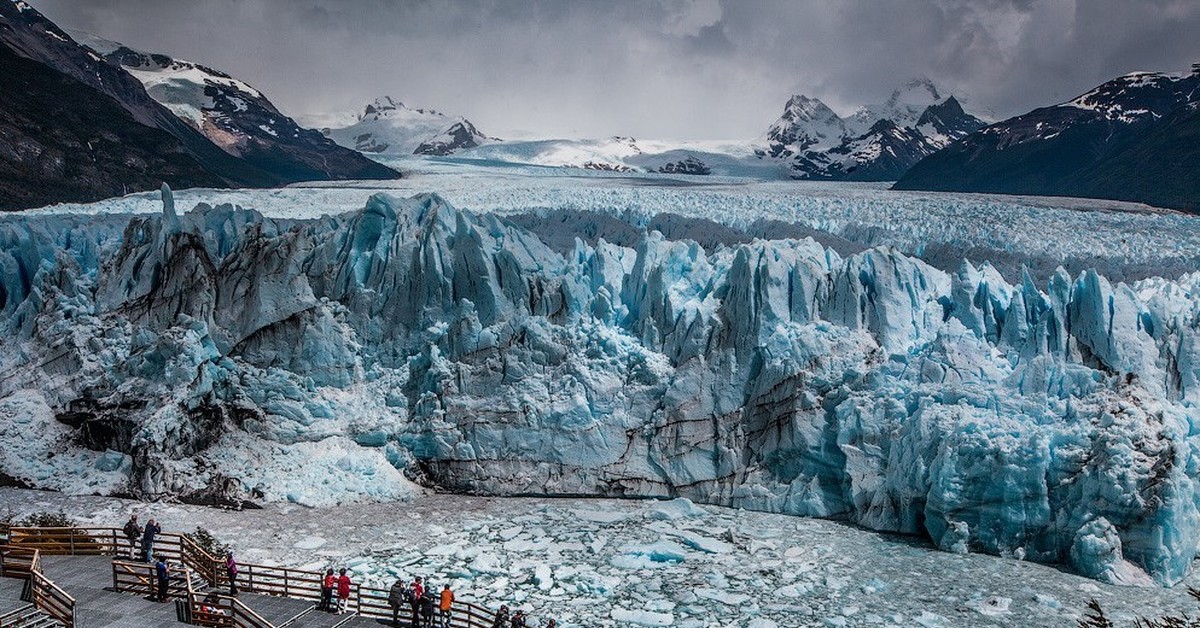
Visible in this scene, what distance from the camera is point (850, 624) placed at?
14727 mm

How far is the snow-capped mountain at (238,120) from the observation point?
65875 mm

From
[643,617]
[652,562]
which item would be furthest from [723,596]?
[652,562]

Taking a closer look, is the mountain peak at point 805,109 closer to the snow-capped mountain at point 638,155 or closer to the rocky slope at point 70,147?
the snow-capped mountain at point 638,155

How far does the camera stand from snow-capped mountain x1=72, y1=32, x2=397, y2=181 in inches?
2594

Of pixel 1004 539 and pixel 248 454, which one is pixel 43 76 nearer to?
pixel 248 454

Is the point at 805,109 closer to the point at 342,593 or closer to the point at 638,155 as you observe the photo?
the point at 638,155

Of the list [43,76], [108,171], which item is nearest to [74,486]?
[108,171]

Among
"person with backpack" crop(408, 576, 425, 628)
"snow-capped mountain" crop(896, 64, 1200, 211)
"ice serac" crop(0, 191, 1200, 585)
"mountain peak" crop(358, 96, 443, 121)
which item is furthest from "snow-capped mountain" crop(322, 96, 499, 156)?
"person with backpack" crop(408, 576, 425, 628)

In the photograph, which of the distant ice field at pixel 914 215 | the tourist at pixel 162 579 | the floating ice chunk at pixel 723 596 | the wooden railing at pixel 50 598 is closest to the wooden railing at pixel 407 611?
the tourist at pixel 162 579

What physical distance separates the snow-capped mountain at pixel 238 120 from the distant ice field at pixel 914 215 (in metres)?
24.5

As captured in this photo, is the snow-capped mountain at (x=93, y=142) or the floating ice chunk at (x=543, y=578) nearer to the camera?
the floating ice chunk at (x=543, y=578)

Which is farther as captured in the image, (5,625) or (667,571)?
(667,571)

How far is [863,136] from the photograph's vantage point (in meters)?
95.8

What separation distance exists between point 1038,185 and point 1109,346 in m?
39.6
